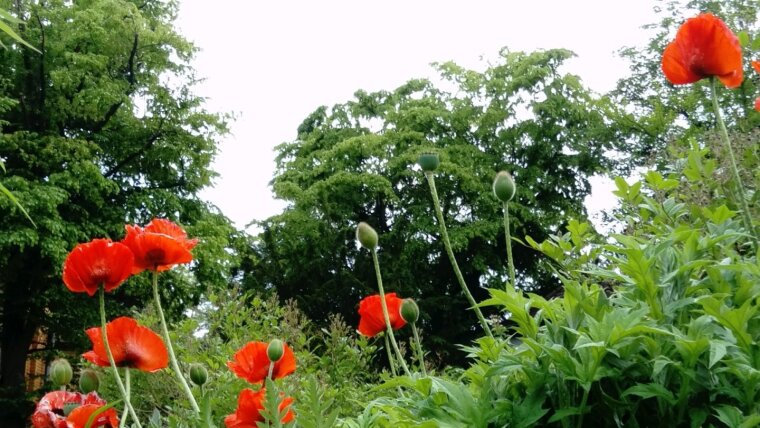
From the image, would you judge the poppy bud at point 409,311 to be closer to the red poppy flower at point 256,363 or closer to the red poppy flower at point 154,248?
the red poppy flower at point 256,363

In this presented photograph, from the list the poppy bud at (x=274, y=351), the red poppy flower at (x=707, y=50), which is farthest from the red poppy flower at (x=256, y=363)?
the red poppy flower at (x=707, y=50)

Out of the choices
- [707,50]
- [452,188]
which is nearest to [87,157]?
[452,188]

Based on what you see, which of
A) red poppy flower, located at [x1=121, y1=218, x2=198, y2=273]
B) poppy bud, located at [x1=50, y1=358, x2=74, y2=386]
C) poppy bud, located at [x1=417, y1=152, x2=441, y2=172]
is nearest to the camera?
red poppy flower, located at [x1=121, y1=218, x2=198, y2=273]

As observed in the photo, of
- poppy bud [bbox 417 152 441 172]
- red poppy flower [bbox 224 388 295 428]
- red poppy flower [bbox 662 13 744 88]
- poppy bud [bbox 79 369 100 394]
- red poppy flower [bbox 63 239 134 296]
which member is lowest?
red poppy flower [bbox 224 388 295 428]

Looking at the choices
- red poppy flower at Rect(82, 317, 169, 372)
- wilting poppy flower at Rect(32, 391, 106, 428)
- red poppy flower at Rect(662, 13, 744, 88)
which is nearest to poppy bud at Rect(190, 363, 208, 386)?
red poppy flower at Rect(82, 317, 169, 372)

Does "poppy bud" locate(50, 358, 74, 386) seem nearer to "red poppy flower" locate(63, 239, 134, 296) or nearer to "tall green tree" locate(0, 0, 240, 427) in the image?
"red poppy flower" locate(63, 239, 134, 296)

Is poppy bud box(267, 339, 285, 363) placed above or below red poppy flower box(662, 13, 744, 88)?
below

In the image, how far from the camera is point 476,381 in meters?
1.50

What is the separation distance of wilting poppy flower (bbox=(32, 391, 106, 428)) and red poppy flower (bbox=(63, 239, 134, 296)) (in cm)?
29

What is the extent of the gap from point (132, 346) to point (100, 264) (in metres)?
0.19

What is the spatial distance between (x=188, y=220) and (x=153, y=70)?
3.38 m

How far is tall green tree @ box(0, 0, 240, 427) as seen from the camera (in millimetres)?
14664

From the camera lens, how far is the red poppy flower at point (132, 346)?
1.72m

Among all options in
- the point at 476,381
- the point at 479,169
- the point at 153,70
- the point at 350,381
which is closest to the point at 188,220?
the point at 153,70
